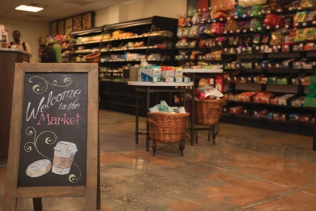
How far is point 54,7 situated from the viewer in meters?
11.4

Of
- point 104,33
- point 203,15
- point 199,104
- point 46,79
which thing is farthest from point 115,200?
point 104,33

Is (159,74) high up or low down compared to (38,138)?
up

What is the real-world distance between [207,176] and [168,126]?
87 cm

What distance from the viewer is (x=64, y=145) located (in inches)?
83.4

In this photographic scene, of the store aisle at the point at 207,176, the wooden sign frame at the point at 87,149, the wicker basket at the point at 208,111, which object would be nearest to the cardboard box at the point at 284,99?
the store aisle at the point at 207,176

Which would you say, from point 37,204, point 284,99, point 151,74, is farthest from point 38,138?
point 284,99

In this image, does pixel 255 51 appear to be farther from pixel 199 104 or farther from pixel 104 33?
pixel 104 33

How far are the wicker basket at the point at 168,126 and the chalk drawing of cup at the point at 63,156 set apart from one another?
2118 mm

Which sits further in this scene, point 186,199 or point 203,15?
point 203,15

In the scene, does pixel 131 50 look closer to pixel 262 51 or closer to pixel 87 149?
pixel 262 51

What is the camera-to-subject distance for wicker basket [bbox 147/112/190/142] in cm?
414

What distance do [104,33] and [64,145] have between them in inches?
325

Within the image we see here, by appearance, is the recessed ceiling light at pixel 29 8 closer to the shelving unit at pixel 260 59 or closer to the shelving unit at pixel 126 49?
the shelving unit at pixel 126 49

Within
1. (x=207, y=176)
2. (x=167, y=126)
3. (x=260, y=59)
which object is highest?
(x=260, y=59)
